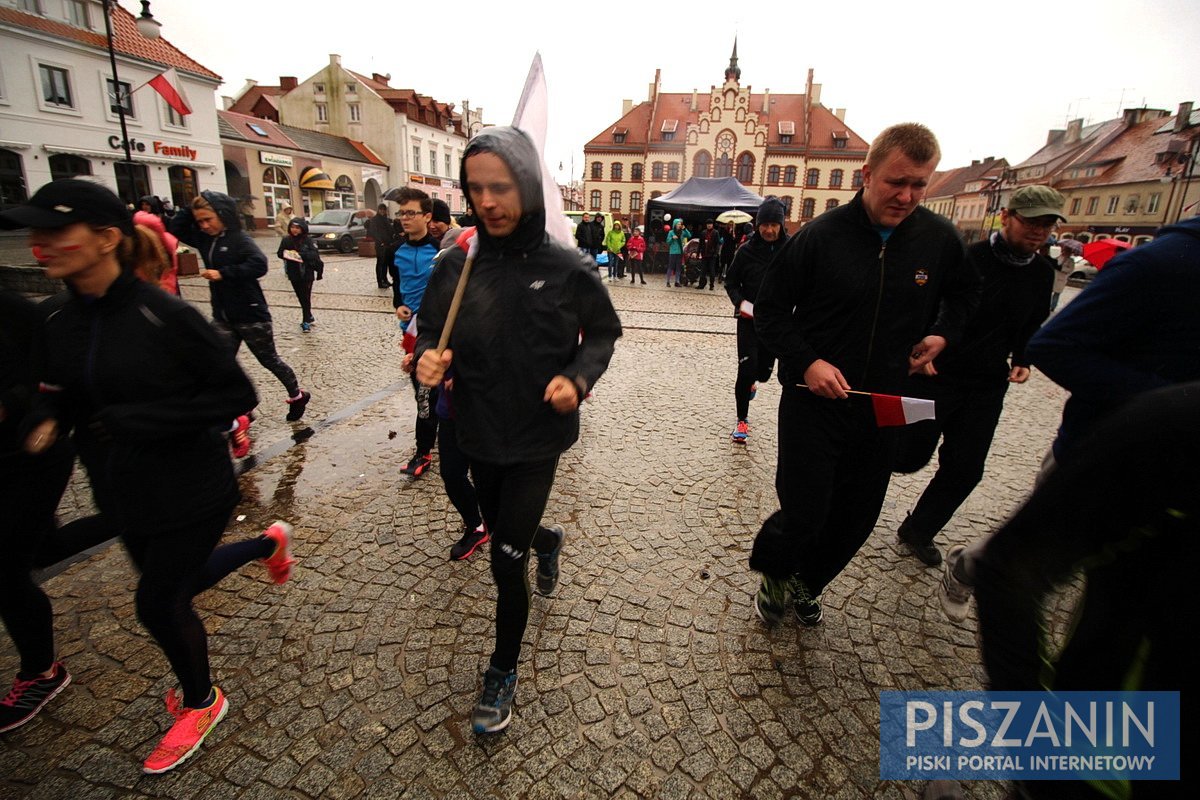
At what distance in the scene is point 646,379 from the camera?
297 inches

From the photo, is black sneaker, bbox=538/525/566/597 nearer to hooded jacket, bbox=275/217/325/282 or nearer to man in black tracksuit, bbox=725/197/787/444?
man in black tracksuit, bbox=725/197/787/444

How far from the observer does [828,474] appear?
2.54 meters

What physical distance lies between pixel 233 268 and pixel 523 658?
4.24 metres

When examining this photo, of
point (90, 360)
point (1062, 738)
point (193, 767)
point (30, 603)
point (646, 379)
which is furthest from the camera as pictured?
point (646, 379)

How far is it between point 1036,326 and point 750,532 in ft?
6.82

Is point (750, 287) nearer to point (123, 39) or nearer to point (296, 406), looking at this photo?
point (296, 406)

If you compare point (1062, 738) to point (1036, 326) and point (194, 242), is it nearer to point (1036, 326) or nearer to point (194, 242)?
point (1036, 326)

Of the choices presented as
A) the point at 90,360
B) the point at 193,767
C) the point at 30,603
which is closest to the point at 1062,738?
the point at 193,767

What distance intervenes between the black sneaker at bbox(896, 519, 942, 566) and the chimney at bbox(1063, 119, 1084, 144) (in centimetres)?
8086

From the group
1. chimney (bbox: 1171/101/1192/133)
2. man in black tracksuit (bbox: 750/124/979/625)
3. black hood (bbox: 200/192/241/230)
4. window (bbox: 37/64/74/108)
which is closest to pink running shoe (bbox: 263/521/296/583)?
man in black tracksuit (bbox: 750/124/979/625)

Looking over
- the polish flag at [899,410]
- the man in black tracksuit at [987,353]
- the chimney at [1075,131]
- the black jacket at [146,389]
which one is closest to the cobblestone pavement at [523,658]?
the man in black tracksuit at [987,353]

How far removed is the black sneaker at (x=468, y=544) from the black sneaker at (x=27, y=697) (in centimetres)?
171

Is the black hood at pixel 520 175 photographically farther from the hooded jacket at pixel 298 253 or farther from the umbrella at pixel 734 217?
the umbrella at pixel 734 217

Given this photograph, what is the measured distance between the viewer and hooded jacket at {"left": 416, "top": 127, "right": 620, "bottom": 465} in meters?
2.14
